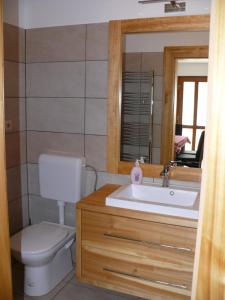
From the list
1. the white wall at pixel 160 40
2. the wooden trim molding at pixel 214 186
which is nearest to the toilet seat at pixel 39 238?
the white wall at pixel 160 40

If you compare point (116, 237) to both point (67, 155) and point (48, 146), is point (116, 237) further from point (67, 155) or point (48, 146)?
point (48, 146)

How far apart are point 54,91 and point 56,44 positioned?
35 cm

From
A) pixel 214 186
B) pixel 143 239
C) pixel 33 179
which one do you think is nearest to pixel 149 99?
pixel 143 239

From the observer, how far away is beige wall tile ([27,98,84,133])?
249 centimetres

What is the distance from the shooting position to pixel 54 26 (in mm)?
2461

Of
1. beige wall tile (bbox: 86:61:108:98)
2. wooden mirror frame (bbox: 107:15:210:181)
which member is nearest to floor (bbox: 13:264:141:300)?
wooden mirror frame (bbox: 107:15:210:181)

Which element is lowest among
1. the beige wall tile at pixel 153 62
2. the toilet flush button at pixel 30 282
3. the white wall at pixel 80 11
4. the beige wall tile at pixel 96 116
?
the toilet flush button at pixel 30 282

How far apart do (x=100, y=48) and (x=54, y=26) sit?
43 centimetres

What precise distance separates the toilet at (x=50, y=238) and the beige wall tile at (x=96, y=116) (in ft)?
0.83

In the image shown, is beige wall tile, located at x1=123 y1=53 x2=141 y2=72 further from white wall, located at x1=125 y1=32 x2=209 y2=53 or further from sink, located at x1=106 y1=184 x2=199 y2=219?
sink, located at x1=106 y1=184 x2=199 y2=219

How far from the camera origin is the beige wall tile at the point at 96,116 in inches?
94.2

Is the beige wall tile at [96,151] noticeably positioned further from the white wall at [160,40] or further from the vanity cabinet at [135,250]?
the white wall at [160,40]

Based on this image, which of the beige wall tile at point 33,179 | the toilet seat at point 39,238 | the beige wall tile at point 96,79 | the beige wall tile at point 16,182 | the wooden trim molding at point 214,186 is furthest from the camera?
the beige wall tile at point 33,179

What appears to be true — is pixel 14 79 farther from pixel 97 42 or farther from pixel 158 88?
pixel 158 88
